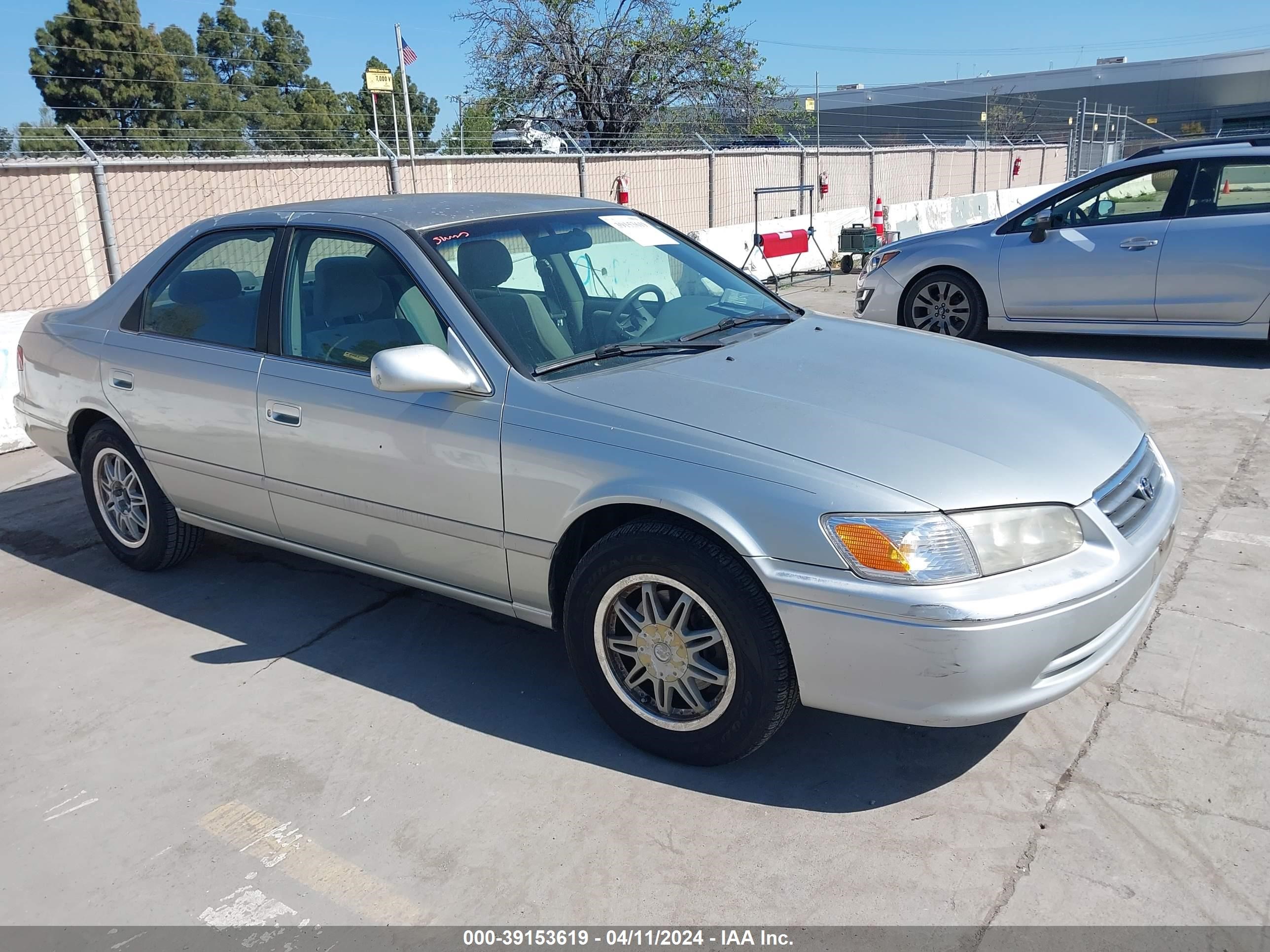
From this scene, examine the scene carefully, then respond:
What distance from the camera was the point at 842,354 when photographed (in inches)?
143

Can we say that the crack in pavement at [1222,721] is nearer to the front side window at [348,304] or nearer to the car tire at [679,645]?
the car tire at [679,645]

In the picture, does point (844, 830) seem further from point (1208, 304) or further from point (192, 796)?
point (1208, 304)

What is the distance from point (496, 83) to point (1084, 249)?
64.7 feet

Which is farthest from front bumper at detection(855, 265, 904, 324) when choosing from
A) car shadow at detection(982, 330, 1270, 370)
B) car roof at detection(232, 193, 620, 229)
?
car roof at detection(232, 193, 620, 229)

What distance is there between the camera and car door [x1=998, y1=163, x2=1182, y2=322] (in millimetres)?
7812

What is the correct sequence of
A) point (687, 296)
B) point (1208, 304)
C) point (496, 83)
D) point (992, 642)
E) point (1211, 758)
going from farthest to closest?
point (496, 83), point (1208, 304), point (687, 296), point (1211, 758), point (992, 642)

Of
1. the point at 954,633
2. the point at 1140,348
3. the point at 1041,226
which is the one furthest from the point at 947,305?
the point at 954,633

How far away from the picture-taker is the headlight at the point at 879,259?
8.91 metres

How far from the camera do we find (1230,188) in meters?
7.63

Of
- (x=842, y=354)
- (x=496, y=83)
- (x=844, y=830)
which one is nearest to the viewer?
(x=844, y=830)

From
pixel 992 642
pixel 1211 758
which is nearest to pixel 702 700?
pixel 992 642

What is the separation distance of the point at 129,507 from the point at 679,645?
10.3 ft

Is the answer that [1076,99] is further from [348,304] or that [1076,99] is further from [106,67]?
[348,304]

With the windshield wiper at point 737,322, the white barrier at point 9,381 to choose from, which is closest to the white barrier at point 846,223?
the white barrier at point 9,381
